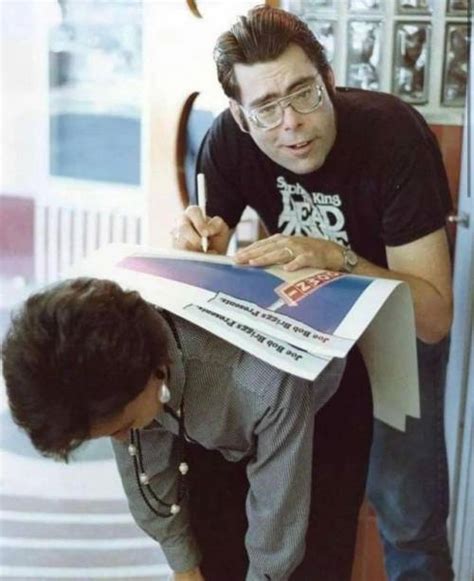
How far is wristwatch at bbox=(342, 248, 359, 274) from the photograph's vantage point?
1148mm

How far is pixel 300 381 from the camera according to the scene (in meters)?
1.00

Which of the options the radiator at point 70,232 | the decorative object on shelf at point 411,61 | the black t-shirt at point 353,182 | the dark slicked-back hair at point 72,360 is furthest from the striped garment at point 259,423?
the radiator at point 70,232

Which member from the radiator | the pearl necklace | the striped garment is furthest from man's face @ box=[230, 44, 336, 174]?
the radiator

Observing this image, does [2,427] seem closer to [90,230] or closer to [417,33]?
[90,230]

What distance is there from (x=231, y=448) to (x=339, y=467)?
20cm

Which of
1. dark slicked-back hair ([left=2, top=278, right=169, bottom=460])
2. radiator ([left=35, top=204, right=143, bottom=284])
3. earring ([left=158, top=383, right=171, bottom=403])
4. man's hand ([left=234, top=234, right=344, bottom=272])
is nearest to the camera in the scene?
dark slicked-back hair ([left=2, top=278, right=169, bottom=460])

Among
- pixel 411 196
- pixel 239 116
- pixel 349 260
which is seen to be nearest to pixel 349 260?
pixel 349 260

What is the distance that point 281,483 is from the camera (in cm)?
102

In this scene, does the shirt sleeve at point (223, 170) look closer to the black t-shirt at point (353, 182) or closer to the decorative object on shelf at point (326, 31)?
the black t-shirt at point (353, 182)

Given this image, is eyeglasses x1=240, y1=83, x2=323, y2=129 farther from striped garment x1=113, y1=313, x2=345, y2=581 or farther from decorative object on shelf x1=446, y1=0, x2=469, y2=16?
decorative object on shelf x1=446, y1=0, x2=469, y2=16

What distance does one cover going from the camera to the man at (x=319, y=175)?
3.80 feet

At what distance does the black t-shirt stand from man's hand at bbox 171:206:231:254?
0.13 m

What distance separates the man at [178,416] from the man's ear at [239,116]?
0.34 meters

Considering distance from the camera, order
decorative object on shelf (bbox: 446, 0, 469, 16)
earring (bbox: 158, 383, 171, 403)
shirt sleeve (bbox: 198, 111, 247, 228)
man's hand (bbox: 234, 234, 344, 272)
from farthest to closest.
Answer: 1. decorative object on shelf (bbox: 446, 0, 469, 16)
2. shirt sleeve (bbox: 198, 111, 247, 228)
3. man's hand (bbox: 234, 234, 344, 272)
4. earring (bbox: 158, 383, 171, 403)
